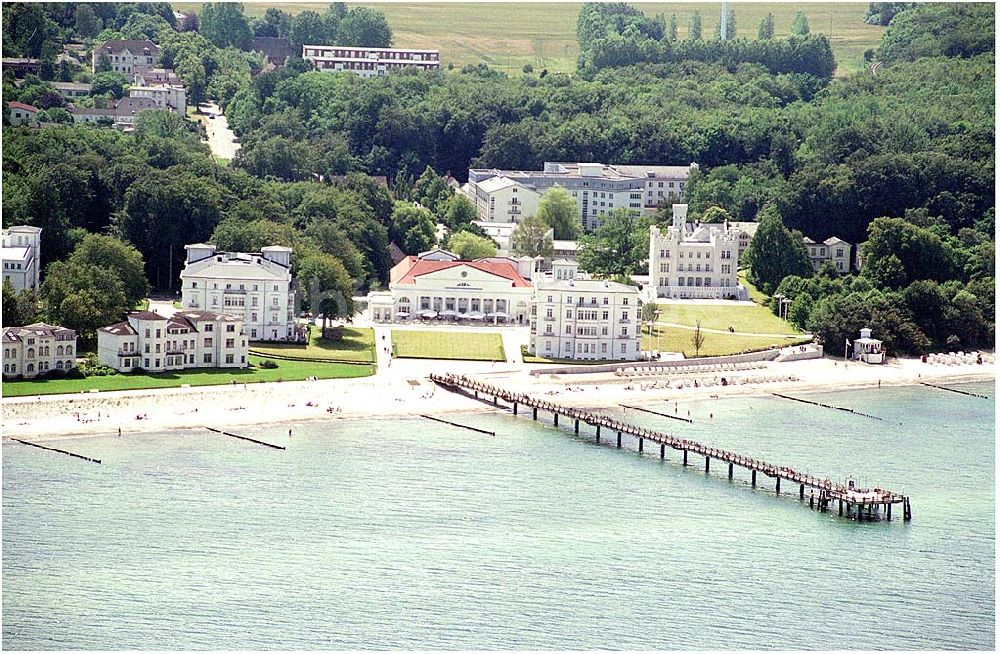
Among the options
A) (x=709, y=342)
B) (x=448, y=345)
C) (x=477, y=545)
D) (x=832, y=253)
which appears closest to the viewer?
(x=477, y=545)

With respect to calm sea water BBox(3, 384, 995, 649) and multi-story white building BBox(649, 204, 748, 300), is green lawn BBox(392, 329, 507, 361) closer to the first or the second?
calm sea water BBox(3, 384, 995, 649)

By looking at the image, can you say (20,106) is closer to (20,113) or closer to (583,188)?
(20,113)

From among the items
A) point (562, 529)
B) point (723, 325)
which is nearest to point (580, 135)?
point (723, 325)

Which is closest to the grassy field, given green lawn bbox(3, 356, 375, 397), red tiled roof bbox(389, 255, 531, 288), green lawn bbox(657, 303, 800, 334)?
green lawn bbox(657, 303, 800, 334)

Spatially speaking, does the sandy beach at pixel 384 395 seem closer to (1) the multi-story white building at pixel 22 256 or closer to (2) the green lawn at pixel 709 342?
(2) the green lawn at pixel 709 342

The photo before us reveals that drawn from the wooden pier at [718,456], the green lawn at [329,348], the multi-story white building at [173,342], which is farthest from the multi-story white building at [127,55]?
the wooden pier at [718,456]

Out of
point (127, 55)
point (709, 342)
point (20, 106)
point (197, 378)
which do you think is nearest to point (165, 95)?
point (127, 55)
